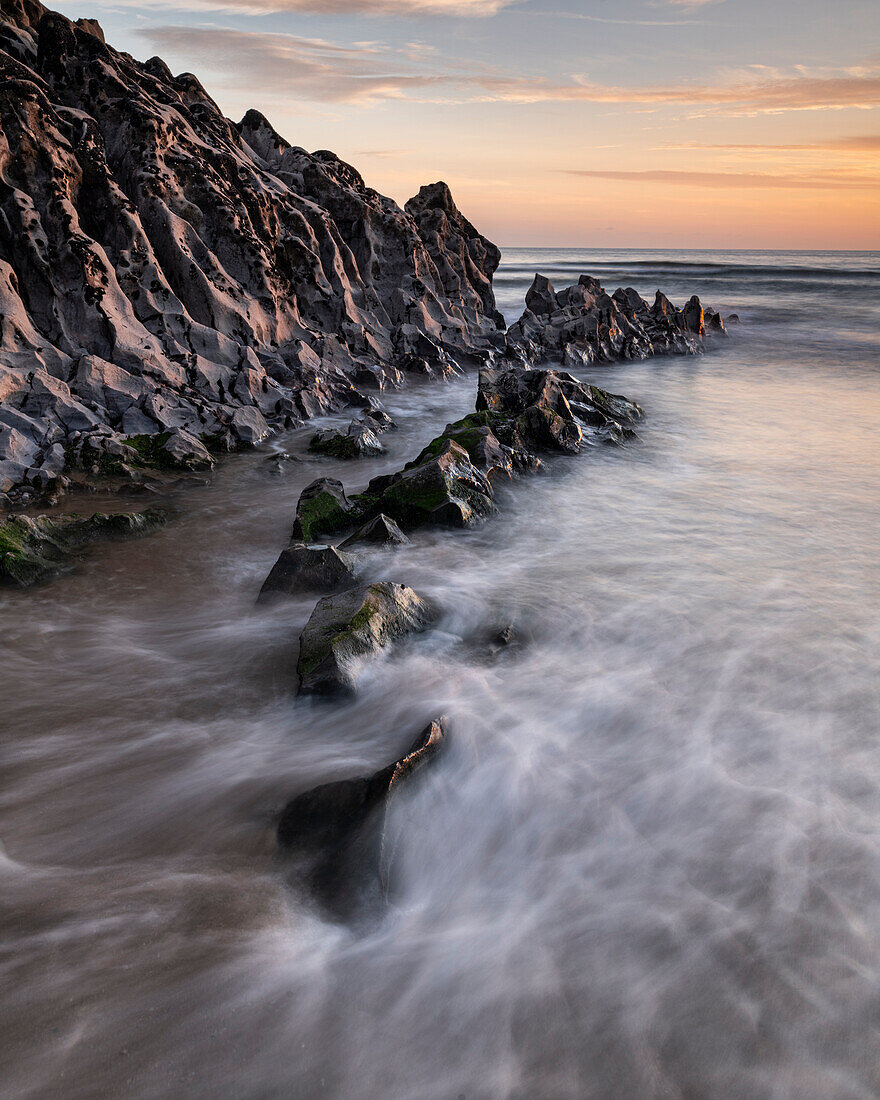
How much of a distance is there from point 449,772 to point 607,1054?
1.55m

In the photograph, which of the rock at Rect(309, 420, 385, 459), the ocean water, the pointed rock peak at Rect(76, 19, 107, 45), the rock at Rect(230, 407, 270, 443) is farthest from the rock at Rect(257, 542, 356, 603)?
the pointed rock peak at Rect(76, 19, 107, 45)

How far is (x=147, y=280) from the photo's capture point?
9.82 m

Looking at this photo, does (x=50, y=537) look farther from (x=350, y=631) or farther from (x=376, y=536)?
(x=350, y=631)

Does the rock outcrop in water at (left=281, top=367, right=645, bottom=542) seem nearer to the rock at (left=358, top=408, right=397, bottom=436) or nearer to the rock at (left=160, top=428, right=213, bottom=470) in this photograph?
the rock at (left=358, top=408, right=397, bottom=436)

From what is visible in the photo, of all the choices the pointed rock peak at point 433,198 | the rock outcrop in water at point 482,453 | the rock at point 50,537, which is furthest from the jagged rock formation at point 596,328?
the rock at point 50,537

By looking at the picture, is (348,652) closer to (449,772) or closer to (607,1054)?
(449,772)

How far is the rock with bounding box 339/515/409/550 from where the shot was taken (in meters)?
6.32

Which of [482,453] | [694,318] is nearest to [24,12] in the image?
[482,453]

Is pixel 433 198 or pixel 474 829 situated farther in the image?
pixel 433 198

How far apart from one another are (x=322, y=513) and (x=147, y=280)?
17.8 ft

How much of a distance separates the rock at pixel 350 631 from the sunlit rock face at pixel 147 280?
4.04m

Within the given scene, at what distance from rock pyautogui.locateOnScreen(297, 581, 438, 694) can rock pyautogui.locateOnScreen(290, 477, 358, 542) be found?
1.91 metres

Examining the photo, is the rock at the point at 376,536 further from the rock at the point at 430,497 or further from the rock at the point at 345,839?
the rock at the point at 345,839

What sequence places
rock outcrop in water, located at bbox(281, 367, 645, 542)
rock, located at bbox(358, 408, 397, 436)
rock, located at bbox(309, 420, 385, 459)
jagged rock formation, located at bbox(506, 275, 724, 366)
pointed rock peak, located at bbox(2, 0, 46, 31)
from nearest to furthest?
rock outcrop in water, located at bbox(281, 367, 645, 542) < rock, located at bbox(309, 420, 385, 459) < pointed rock peak, located at bbox(2, 0, 46, 31) < rock, located at bbox(358, 408, 397, 436) < jagged rock formation, located at bbox(506, 275, 724, 366)
